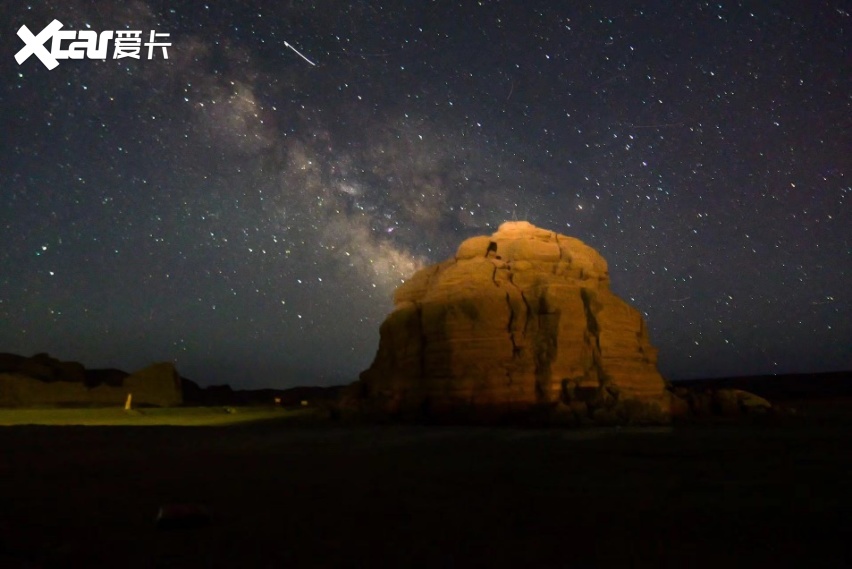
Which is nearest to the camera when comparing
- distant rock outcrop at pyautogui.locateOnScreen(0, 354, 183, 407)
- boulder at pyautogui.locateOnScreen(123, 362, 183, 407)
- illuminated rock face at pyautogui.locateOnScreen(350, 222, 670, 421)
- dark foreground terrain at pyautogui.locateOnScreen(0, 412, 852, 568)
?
dark foreground terrain at pyautogui.locateOnScreen(0, 412, 852, 568)

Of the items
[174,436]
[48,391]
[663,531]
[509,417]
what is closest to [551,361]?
[509,417]

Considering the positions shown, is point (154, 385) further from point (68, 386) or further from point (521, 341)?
point (521, 341)

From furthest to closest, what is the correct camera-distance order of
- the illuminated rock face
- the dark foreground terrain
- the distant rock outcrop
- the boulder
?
the boulder → the distant rock outcrop → the illuminated rock face → the dark foreground terrain

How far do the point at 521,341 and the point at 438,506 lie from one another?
740 inches

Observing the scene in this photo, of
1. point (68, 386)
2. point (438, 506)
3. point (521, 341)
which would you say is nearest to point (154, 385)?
point (68, 386)

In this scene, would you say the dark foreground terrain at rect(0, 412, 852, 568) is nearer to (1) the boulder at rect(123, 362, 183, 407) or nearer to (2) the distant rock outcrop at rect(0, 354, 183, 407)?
(2) the distant rock outcrop at rect(0, 354, 183, 407)

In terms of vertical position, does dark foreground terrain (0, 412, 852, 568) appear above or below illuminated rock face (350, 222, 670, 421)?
below

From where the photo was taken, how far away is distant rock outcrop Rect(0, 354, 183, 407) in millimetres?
40031

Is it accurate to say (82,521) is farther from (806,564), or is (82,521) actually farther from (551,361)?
(551,361)

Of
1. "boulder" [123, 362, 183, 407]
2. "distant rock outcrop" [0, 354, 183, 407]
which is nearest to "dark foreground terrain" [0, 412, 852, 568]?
"distant rock outcrop" [0, 354, 183, 407]

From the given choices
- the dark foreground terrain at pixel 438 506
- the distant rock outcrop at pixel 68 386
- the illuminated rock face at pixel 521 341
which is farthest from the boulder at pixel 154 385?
the dark foreground terrain at pixel 438 506

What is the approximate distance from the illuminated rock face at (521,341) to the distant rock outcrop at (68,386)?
2584 cm

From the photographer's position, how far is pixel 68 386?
4281 centimetres

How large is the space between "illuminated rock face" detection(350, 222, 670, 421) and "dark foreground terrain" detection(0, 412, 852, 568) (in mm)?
10964
